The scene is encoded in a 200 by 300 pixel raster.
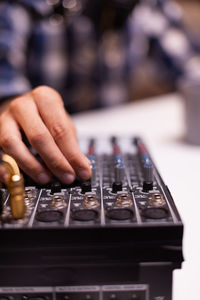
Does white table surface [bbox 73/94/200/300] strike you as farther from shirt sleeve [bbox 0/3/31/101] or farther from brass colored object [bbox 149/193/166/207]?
shirt sleeve [bbox 0/3/31/101]

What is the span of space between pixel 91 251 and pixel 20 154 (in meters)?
0.18

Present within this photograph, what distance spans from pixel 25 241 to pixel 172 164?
1.39 feet

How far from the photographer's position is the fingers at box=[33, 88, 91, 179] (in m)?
0.42

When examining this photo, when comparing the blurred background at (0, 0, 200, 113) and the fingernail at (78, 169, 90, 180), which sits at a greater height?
the blurred background at (0, 0, 200, 113)

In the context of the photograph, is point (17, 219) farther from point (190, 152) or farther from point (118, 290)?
point (190, 152)

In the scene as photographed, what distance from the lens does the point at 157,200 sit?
0.35 meters

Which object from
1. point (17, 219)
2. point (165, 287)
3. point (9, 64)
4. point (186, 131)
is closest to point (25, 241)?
point (17, 219)

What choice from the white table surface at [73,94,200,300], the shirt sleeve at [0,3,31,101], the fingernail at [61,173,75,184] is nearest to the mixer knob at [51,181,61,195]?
the fingernail at [61,173,75,184]

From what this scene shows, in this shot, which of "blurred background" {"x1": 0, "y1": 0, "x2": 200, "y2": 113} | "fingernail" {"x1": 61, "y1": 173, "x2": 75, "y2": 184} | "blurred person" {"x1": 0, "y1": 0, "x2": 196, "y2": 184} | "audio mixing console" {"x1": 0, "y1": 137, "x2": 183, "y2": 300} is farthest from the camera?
"blurred background" {"x1": 0, "y1": 0, "x2": 200, "y2": 113}

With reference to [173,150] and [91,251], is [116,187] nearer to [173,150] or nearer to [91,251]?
[91,251]

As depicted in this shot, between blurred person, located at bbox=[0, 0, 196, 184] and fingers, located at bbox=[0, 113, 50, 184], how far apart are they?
0.30ft

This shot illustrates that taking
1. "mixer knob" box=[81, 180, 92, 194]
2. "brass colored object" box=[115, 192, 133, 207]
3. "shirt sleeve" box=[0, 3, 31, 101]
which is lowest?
"brass colored object" box=[115, 192, 133, 207]

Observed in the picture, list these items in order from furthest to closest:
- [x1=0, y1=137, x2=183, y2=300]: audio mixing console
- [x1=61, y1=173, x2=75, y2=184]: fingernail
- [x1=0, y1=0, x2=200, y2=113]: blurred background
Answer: [x1=0, y1=0, x2=200, y2=113]: blurred background < [x1=61, y1=173, x2=75, y2=184]: fingernail < [x1=0, y1=137, x2=183, y2=300]: audio mixing console

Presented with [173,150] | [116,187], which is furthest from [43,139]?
[173,150]
